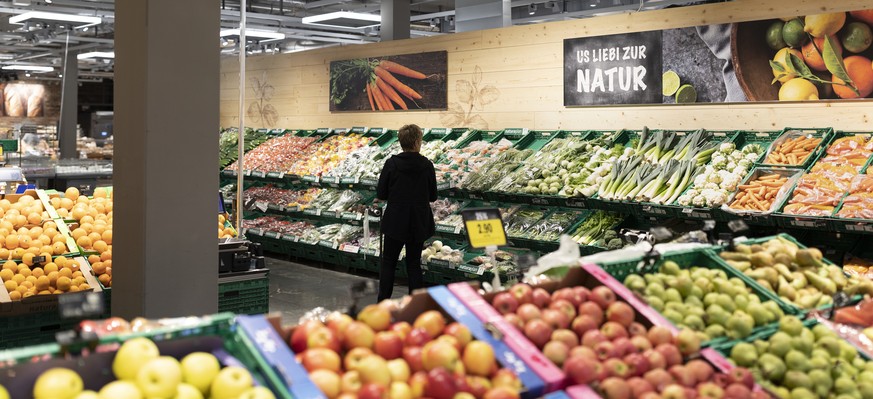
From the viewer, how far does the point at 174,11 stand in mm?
4176

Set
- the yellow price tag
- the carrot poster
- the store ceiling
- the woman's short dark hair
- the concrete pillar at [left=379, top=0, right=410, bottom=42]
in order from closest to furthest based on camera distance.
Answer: the yellow price tag → the woman's short dark hair → the carrot poster → the concrete pillar at [left=379, top=0, right=410, bottom=42] → the store ceiling

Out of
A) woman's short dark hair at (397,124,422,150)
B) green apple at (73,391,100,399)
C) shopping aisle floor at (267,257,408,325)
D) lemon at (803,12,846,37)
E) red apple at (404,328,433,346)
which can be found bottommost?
shopping aisle floor at (267,257,408,325)

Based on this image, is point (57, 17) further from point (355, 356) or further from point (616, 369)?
point (616, 369)

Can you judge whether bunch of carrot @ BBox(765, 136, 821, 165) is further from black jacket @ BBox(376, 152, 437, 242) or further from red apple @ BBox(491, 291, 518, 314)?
red apple @ BBox(491, 291, 518, 314)

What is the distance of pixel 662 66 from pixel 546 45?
1318 mm

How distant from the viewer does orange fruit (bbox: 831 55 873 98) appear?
5770 millimetres

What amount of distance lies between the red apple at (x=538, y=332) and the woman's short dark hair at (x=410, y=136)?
160 inches

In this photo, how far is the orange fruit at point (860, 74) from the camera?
18.9ft

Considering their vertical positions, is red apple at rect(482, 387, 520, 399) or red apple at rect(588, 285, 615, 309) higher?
red apple at rect(588, 285, 615, 309)

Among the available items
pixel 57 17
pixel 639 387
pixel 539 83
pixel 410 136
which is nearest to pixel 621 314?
pixel 639 387

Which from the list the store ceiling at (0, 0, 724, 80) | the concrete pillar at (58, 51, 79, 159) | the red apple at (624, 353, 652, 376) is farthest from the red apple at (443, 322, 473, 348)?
the concrete pillar at (58, 51, 79, 159)

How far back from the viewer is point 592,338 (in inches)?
101

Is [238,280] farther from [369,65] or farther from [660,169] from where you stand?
[369,65]

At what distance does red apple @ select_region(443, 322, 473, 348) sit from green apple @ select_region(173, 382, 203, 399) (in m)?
0.78
